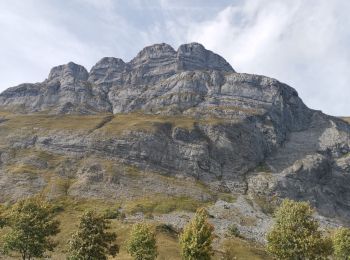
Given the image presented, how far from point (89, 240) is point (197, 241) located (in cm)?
1724

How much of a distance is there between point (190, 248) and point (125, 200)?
372 ft

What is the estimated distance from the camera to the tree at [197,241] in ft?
228

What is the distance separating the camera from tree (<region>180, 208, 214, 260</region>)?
228ft

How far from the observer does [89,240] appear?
213 feet

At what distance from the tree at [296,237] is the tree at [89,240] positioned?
25.2 metres

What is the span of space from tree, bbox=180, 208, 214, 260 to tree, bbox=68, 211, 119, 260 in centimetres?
1188

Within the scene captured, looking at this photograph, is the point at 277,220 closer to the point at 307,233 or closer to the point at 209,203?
the point at 307,233

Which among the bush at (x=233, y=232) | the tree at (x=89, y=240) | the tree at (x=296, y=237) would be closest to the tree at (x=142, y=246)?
the tree at (x=89, y=240)

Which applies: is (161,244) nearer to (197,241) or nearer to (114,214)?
(114,214)

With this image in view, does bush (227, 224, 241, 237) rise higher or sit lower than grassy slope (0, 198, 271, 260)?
higher

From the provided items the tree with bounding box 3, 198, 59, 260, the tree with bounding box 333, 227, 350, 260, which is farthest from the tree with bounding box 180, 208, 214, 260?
the tree with bounding box 333, 227, 350, 260

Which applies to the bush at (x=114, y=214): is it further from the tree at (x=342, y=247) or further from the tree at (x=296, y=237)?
the tree at (x=296, y=237)

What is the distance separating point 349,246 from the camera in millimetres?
92062

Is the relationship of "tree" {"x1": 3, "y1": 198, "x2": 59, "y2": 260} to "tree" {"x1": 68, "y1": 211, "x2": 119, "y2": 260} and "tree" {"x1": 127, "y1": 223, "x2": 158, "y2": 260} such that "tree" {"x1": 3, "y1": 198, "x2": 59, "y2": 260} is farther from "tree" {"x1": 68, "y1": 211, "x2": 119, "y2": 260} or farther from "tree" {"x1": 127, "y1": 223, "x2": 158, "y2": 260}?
"tree" {"x1": 127, "y1": 223, "x2": 158, "y2": 260}
